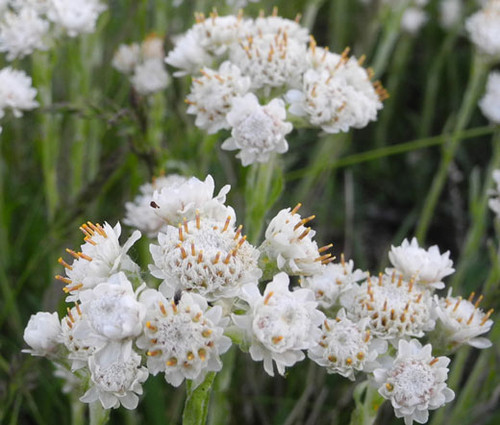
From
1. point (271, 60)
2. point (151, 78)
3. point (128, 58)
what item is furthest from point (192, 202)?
point (128, 58)

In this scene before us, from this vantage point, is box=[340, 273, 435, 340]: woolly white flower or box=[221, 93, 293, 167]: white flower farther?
box=[221, 93, 293, 167]: white flower

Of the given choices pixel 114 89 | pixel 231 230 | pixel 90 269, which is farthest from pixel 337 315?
pixel 114 89

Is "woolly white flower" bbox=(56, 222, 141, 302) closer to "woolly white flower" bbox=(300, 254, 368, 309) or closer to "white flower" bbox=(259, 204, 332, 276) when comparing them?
"white flower" bbox=(259, 204, 332, 276)

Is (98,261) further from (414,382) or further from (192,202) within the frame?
(414,382)

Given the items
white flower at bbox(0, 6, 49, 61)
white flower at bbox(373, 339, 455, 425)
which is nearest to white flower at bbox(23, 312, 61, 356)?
white flower at bbox(373, 339, 455, 425)

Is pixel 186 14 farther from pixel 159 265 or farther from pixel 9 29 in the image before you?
pixel 159 265
